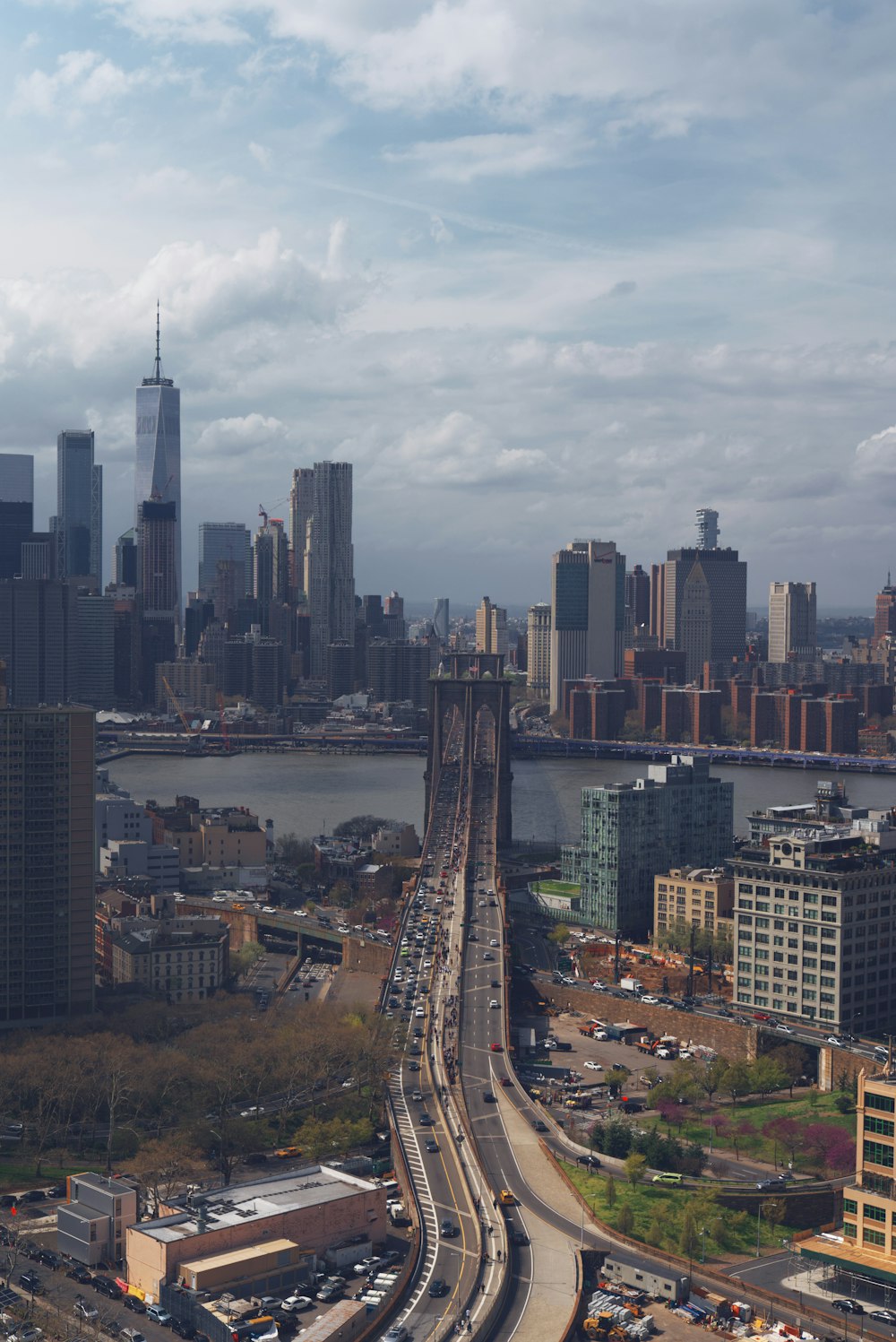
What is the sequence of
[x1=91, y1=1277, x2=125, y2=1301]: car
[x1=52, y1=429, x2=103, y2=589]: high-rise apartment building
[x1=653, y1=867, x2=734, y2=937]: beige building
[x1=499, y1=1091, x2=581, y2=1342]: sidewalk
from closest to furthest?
[x1=499, y1=1091, x2=581, y2=1342]: sidewalk
[x1=91, y1=1277, x2=125, y2=1301]: car
[x1=653, y1=867, x2=734, y2=937]: beige building
[x1=52, y1=429, x2=103, y2=589]: high-rise apartment building

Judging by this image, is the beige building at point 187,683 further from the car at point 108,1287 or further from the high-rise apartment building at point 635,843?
the car at point 108,1287

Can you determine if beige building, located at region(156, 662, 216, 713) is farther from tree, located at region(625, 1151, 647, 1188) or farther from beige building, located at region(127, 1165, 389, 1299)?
beige building, located at region(127, 1165, 389, 1299)

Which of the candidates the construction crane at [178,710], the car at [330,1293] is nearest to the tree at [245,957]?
the car at [330,1293]

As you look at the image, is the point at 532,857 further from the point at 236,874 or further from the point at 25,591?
the point at 25,591

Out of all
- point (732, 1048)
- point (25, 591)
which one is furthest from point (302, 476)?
point (732, 1048)

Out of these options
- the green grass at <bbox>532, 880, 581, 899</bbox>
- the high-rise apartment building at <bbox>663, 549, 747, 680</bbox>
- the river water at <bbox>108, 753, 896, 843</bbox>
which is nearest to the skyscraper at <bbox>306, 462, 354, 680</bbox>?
the high-rise apartment building at <bbox>663, 549, 747, 680</bbox>
